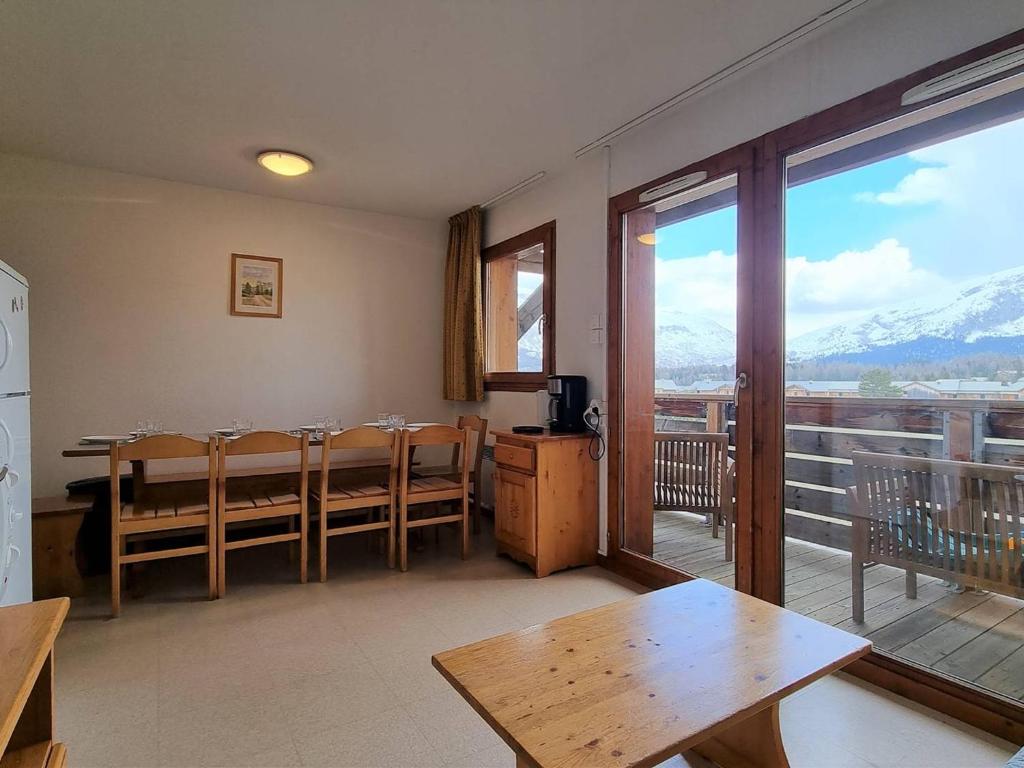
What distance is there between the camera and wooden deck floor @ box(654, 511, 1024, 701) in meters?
1.77

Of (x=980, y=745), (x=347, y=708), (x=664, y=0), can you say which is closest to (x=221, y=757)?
(x=347, y=708)

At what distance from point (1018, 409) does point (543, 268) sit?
Result: 8.90 feet

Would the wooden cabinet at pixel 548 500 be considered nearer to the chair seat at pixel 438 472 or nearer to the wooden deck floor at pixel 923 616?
the chair seat at pixel 438 472

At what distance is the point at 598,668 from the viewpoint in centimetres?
130

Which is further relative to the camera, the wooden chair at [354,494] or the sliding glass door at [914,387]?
the wooden chair at [354,494]

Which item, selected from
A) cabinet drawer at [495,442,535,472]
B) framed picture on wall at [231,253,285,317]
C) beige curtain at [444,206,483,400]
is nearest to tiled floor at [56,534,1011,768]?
cabinet drawer at [495,442,535,472]

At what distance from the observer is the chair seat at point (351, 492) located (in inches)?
125

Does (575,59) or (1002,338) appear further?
(575,59)

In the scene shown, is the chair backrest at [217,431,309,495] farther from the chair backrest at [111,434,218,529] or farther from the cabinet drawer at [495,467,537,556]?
the cabinet drawer at [495,467,537,556]

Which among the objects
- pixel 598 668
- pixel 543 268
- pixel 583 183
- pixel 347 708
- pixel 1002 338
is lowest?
pixel 347 708

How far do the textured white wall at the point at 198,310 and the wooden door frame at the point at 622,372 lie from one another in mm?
2066

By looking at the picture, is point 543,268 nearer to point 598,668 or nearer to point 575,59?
point 575,59

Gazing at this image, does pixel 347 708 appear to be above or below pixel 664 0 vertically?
below

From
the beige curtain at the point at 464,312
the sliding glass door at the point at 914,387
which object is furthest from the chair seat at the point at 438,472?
the sliding glass door at the point at 914,387
